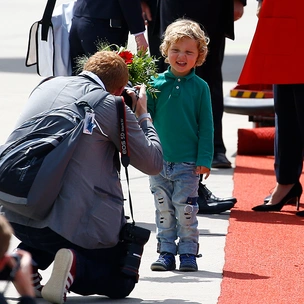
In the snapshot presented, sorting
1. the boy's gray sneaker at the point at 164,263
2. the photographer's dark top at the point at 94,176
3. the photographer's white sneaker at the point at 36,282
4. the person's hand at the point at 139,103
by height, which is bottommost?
the boy's gray sneaker at the point at 164,263

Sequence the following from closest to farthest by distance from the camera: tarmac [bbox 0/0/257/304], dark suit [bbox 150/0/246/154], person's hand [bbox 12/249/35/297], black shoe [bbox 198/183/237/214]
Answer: person's hand [bbox 12/249/35/297] < tarmac [bbox 0/0/257/304] < black shoe [bbox 198/183/237/214] < dark suit [bbox 150/0/246/154]

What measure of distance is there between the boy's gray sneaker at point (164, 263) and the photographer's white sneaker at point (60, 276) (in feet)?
2.95

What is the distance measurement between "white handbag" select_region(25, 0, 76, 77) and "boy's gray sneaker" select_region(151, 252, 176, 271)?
1.71 metres

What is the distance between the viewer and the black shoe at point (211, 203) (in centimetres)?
676

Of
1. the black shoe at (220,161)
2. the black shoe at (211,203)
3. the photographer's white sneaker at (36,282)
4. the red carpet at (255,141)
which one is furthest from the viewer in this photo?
the red carpet at (255,141)

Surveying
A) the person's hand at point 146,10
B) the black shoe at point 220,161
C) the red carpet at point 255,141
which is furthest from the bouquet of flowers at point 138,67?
the red carpet at point 255,141

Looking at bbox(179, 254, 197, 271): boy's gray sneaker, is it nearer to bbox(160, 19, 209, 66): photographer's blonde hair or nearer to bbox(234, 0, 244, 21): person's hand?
bbox(160, 19, 209, 66): photographer's blonde hair

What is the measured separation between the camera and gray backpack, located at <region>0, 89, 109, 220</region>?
4.55 metres

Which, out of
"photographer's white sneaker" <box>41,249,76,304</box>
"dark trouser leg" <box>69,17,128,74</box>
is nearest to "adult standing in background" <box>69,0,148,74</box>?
"dark trouser leg" <box>69,17,128,74</box>

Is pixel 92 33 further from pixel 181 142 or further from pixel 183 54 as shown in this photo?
pixel 181 142

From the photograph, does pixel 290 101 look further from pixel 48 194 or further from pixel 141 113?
pixel 48 194

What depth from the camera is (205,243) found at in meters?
6.04

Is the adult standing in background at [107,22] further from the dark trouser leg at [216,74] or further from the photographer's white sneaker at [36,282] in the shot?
the photographer's white sneaker at [36,282]

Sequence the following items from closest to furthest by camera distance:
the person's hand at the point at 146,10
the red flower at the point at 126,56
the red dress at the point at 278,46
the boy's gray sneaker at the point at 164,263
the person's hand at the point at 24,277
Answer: the person's hand at the point at 24,277
the red flower at the point at 126,56
the boy's gray sneaker at the point at 164,263
the red dress at the point at 278,46
the person's hand at the point at 146,10
